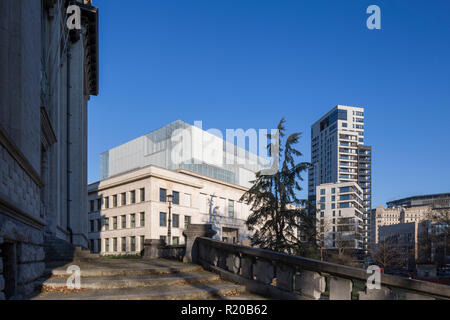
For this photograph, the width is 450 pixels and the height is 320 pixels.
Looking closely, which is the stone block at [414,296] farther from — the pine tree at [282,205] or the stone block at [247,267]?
the pine tree at [282,205]

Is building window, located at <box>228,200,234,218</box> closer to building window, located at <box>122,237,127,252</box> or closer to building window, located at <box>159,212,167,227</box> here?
building window, located at <box>159,212,167,227</box>

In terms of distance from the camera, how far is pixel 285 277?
7.88 m

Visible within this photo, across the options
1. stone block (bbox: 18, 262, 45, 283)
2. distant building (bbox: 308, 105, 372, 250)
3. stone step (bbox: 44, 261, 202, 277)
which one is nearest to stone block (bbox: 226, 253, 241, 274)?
stone step (bbox: 44, 261, 202, 277)

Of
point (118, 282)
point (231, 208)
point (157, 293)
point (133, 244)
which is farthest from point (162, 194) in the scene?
point (157, 293)

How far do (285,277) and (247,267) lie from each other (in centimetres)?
168

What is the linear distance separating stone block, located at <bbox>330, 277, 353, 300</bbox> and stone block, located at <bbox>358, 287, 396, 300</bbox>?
53cm

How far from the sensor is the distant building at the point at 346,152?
551ft

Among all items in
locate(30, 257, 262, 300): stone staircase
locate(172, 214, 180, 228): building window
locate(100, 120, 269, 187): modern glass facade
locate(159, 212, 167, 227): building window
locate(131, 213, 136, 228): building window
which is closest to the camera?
locate(30, 257, 262, 300): stone staircase

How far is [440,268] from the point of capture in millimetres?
83062

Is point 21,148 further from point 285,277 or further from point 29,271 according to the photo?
point 285,277

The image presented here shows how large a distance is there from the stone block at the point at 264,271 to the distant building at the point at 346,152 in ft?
521

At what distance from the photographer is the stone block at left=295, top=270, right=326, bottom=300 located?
22.7 ft

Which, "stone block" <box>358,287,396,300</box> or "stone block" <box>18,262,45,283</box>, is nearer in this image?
"stone block" <box>358,287,396,300</box>
